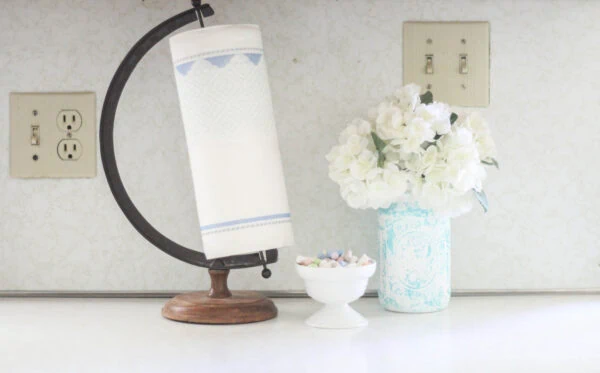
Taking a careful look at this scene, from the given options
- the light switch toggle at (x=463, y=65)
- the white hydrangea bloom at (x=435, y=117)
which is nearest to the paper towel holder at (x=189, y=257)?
the white hydrangea bloom at (x=435, y=117)

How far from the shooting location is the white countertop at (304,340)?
2.83ft

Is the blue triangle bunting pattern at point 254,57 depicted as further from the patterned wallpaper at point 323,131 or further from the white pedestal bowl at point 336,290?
the white pedestal bowl at point 336,290

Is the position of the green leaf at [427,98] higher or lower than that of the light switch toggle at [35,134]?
higher

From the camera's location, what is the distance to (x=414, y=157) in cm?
112

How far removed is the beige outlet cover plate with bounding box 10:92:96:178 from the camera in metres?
1.31

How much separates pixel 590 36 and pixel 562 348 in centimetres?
64

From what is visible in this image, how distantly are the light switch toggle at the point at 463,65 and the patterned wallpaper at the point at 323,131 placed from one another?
0.16 feet

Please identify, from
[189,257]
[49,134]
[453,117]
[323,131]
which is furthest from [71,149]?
[453,117]

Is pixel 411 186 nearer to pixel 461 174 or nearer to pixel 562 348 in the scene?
pixel 461 174

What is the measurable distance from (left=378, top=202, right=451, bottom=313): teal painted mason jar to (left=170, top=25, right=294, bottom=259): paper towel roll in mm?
196

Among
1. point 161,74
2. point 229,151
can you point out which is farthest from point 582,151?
point 161,74

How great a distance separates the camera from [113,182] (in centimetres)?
114

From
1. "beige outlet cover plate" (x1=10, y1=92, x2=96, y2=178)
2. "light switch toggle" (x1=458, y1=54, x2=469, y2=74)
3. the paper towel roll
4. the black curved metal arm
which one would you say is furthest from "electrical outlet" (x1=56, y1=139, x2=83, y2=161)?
"light switch toggle" (x1=458, y1=54, x2=469, y2=74)

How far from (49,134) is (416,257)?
2.28 feet
